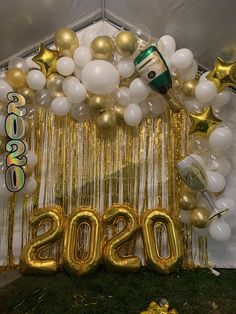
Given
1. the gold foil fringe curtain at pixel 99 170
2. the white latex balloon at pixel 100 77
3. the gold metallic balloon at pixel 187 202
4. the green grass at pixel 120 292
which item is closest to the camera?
the green grass at pixel 120 292

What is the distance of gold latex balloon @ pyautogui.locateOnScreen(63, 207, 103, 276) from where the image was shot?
1871 millimetres

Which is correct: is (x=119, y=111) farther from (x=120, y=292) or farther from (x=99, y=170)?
(x=120, y=292)

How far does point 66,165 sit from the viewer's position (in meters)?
2.07

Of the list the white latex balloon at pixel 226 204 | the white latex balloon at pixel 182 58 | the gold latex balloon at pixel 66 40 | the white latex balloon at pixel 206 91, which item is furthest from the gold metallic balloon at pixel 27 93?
the white latex balloon at pixel 226 204

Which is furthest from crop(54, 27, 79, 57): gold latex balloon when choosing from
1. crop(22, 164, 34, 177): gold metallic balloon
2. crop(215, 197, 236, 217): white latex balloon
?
crop(215, 197, 236, 217): white latex balloon

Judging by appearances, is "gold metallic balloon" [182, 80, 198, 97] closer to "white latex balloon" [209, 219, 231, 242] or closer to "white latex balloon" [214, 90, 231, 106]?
"white latex balloon" [214, 90, 231, 106]

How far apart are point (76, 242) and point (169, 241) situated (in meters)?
0.49

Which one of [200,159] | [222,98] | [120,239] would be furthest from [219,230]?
[222,98]

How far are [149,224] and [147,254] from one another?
0.15m

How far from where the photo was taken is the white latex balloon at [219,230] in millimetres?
1829

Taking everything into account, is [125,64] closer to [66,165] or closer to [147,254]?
[66,165]

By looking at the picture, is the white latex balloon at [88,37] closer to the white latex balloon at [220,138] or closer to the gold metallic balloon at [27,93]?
the gold metallic balloon at [27,93]

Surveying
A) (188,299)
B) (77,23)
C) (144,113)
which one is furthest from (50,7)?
(188,299)

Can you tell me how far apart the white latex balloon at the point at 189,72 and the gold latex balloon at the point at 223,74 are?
97mm
